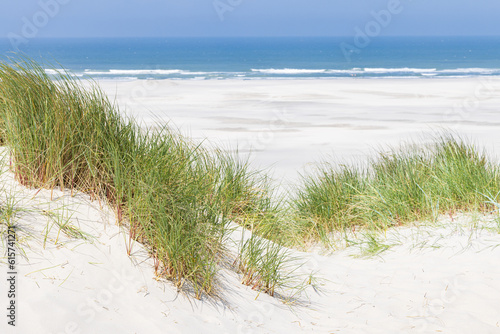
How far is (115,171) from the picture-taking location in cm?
338

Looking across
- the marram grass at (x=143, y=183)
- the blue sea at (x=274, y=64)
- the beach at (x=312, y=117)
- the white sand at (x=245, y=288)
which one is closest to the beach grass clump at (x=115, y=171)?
the marram grass at (x=143, y=183)

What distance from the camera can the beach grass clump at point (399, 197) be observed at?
5027mm

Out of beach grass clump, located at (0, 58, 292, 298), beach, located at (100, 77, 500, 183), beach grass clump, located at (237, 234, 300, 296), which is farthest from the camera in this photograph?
beach, located at (100, 77, 500, 183)

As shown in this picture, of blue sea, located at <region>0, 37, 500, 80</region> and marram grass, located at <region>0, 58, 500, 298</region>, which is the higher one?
blue sea, located at <region>0, 37, 500, 80</region>

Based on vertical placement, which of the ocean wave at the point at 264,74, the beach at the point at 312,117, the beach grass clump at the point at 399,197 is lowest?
the beach grass clump at the point at 399,197

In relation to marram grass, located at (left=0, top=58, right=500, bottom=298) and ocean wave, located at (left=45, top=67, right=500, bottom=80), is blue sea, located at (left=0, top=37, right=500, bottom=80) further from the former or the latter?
marram grass, located at (left=0, top=58, right=500, bottom=298)

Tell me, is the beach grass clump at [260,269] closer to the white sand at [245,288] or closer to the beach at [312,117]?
the white sand at [245,288]

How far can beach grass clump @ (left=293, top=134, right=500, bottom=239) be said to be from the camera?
503 cm

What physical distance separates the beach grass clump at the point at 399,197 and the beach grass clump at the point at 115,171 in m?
1.58

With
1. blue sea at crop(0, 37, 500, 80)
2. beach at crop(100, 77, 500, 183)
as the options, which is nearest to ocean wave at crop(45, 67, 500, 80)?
blue sea at crop(0, 37, 500, 80)

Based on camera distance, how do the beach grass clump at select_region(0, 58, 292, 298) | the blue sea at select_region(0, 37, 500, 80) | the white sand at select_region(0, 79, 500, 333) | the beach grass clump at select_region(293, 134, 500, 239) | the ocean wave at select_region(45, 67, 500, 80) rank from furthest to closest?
1. the blue sea at select_region(0, 37, 500, 80)
2. the ocean wave at select_region(45, 67, 500, 80)
3. the beach grass clump at select_region(293, 134, 500, 239)
4. the beach grass clump at select_region(0, 58, 292, 298)
5. the white sand at select_region(0, 79, 500, 333)

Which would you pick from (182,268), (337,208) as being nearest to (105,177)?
(182,268)

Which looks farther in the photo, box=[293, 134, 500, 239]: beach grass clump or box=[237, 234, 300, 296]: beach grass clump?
box=[293, 134, 500, 239]: beach grass clump

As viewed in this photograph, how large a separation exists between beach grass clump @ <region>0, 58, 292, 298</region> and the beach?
311 centimetres
